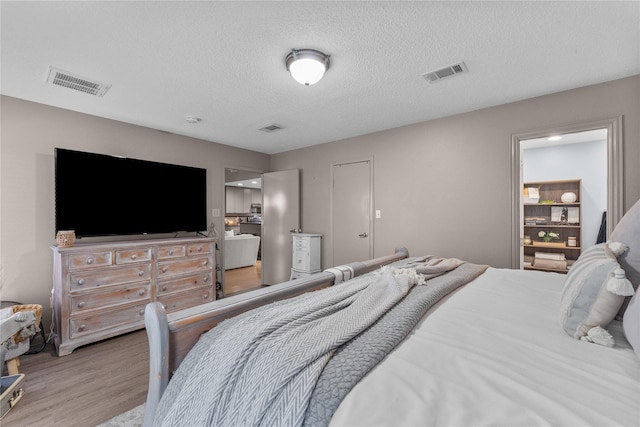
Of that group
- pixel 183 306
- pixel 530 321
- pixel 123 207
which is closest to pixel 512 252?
pixel 530 321

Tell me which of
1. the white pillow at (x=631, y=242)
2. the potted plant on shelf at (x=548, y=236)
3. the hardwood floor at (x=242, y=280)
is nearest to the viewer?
the white pillow at (x=631, y=242)

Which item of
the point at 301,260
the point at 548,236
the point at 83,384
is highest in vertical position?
the point at 548,236

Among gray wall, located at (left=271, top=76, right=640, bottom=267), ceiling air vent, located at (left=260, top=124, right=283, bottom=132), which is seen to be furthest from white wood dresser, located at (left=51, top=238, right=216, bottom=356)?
gray wall, located at (left=271, top=76, right=640, bottom=267)

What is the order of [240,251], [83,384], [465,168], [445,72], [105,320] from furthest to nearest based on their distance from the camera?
[240,251], [465,168], [105,320], [445,72], [83,384]

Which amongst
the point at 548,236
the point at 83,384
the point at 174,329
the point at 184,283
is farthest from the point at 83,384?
the point at 548,236

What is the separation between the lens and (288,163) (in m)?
4.93

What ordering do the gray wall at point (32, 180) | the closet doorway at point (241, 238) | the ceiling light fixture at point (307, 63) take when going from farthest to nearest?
the closet doorway at point (241, 238) < the gray wall at point (32, 180) < the ceiling light fixture at point (307, 63)

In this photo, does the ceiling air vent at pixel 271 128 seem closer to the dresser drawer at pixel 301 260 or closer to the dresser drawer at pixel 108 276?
the dresser drawer at pixel 301 260

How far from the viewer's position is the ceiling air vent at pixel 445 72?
215cm

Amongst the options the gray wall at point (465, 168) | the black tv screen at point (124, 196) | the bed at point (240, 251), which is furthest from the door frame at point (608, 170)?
the bed at point (240, 251)

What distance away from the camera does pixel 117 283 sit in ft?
9.25

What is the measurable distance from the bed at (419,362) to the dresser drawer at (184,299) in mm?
2342

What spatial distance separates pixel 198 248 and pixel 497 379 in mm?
3390

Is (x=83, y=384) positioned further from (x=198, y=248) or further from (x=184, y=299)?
(x=198, y=248)
